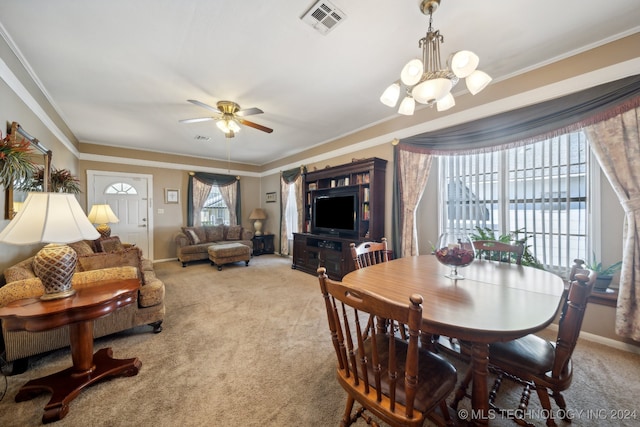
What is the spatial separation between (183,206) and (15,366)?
14.9 ft

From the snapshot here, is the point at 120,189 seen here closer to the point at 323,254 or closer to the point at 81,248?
the point at 81,248

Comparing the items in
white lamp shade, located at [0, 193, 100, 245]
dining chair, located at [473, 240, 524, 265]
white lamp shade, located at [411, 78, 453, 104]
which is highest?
white lamp shade, located at [411, 78, 453, 104]

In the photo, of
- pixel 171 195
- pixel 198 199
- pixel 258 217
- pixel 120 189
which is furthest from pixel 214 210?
pixel 120 189

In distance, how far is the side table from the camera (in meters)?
6.30

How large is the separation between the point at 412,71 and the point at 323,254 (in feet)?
10.9

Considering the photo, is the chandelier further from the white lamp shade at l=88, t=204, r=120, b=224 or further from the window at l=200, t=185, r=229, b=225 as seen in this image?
the window at l=200, t=185, r=229, b=225

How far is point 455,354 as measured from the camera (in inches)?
73.4

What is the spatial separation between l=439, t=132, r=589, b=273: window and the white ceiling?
877 mm

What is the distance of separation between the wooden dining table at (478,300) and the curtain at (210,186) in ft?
18.1

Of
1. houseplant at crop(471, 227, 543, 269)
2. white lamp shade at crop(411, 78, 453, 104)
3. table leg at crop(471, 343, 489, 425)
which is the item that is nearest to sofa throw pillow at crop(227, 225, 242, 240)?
houseplant at crop(471, 227, 543, 269)

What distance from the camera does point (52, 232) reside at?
4.66 feet

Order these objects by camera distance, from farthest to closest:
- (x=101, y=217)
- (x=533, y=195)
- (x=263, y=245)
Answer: (x=263, y=245) → (x=101, y=217) → (x=533, y=195)

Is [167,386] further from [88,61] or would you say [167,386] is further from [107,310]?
[88,61]

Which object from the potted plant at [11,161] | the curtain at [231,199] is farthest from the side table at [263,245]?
the potted plant at [11,161]
